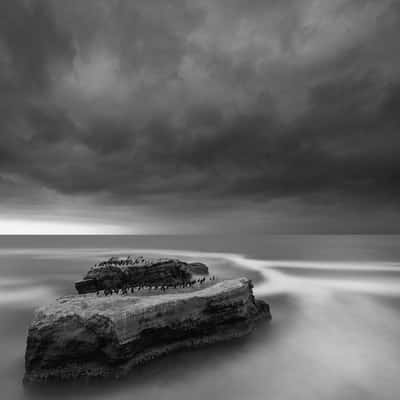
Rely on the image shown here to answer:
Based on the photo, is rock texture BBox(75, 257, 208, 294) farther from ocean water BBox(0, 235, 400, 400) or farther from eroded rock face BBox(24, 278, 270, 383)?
eroded rock face BBox(24, 278, 270, 383)

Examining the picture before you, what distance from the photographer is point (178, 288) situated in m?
20.0

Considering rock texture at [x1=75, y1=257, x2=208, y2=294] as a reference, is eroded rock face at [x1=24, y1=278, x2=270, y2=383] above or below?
below

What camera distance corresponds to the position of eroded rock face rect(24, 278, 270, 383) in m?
12.1

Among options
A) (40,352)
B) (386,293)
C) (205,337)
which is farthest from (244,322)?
(386,293)

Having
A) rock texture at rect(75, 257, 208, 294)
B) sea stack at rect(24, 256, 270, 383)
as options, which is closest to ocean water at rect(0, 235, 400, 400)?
sea stack at rect(24, 256, 270, 383)

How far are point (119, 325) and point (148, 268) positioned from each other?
13.4 meters

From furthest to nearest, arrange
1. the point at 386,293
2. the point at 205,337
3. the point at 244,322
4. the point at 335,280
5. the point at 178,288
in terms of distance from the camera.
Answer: the point at 335,280 < the point at 386,293 < the point at 178,288 < the point at 244,322 < the point at 205,337

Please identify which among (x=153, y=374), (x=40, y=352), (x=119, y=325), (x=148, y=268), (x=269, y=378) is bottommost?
(x=269, y=378)

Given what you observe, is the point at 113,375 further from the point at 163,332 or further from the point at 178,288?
the point at 178,288

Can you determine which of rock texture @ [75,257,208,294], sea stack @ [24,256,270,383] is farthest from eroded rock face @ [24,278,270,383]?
rock texture @ [75,257,208,294]

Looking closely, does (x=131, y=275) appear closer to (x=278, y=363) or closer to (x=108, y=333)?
(x=108, y=333)

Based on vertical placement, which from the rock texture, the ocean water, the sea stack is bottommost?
the ocean water

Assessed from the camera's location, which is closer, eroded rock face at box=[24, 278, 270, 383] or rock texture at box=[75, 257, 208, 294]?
eroded rock face at box=[24, 278, 270, 383]

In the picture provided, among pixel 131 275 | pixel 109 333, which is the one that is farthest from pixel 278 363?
pixel 131 275
